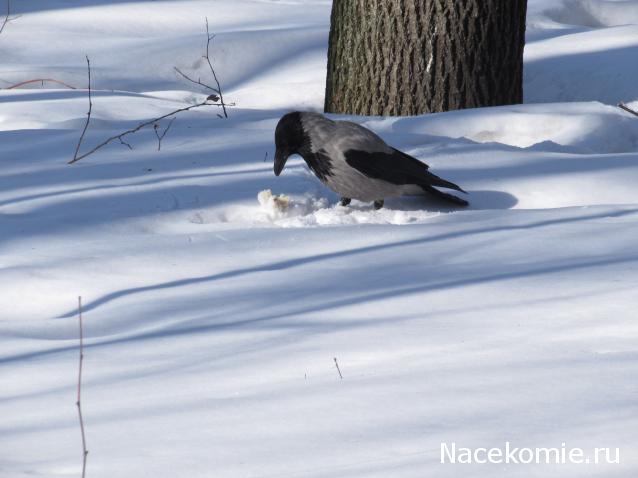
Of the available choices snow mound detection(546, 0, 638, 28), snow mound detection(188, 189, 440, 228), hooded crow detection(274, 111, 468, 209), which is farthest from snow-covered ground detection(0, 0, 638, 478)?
snow mound detection(546, 0, 638, 28)

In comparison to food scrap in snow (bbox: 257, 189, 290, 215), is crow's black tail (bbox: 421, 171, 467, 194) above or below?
above

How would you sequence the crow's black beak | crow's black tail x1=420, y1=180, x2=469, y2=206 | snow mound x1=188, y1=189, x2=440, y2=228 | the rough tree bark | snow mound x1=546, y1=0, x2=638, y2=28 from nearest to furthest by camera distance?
snow mound x1=188, y1=189, x2=440, y2=228 < crow's black tail x1=420, y1=180, x2=469, y2=206 < the crow's black beak < the rough tree bark < snow mound x1=546, y1=0, x2=638, y2=28

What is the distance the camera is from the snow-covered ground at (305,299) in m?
2.08

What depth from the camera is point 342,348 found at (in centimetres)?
269

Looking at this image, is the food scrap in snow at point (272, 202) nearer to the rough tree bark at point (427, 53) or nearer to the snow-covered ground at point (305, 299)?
the snow-covered ground at point (305, 299)

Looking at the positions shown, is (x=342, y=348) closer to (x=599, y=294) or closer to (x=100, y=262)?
(x=599, y=294)

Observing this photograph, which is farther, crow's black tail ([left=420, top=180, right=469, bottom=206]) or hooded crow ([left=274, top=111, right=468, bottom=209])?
crow's black tail ([left=420, top=180, right=469, bottom=206])

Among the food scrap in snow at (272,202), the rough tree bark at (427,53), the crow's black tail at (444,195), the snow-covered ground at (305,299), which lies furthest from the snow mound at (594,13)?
the food scrap in snow at (272,202)

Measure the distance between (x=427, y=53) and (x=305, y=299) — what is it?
11.3ft

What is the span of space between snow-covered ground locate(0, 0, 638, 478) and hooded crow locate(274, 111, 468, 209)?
118 mm

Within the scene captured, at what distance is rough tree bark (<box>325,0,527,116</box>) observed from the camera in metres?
6.31

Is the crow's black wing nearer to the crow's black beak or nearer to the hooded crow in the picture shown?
the hooded crow

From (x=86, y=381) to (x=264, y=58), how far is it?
7096mm

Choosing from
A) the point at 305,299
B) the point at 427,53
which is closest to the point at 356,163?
the point at 305,299
